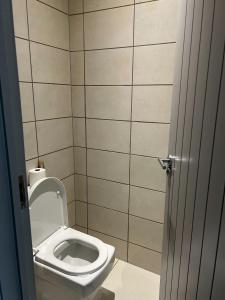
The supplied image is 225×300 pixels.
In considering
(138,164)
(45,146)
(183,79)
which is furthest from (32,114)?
(183,79)

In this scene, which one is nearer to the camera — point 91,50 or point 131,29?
point 131,29

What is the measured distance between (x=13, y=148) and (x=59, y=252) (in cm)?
118

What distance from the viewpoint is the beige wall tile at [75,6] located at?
1.67m

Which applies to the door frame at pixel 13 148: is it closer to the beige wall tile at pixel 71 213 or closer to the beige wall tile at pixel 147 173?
the beige wall tile at pixel 147 173

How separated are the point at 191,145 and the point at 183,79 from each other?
327 millimetres

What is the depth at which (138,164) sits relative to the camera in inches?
68.4

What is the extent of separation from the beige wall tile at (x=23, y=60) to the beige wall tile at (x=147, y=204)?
3.59 ft

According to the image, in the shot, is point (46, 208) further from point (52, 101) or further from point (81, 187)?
point (52, 101)

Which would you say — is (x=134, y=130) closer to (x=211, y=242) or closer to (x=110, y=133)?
(x=110, y=133)

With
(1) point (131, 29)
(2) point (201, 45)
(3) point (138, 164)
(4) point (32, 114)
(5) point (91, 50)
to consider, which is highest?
(1) point (131, 29)

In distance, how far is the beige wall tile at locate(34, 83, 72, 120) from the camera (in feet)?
5.16

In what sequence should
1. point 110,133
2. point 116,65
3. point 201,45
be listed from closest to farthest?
point 201,45 → point 116,65 → point 110,133

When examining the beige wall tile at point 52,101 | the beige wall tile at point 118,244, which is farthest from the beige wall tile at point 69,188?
the beige wall tile at point 52,101

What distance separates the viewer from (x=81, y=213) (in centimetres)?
210
